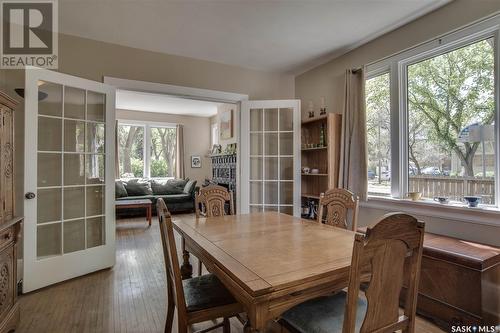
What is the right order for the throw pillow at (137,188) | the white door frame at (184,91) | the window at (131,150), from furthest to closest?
1. the window at (131,150)
2. the throw pillow at (137,188)
3. the white door frame at (184,91)

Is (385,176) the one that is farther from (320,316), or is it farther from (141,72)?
(141,72)

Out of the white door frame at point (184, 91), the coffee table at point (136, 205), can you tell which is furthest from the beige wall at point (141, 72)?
the coffee table at point (136, 205)

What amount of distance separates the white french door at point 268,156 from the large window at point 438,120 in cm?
112

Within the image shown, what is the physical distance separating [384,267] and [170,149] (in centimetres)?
761

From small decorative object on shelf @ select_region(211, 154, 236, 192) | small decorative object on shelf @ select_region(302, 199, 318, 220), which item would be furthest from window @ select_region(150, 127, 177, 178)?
small decorative object on shelf @ select_region(302, 199, 318, 220)

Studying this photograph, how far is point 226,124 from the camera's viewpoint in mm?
6586

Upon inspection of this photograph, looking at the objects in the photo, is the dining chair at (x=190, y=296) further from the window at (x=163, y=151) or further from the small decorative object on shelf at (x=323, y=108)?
the window at (x=163, y=151)

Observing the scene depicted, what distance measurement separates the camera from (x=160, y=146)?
789 centimetres

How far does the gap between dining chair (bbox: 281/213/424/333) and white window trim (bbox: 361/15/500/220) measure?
1.60 meters

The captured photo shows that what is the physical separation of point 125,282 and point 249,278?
2.22 meters

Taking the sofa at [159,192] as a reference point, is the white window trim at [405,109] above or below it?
above

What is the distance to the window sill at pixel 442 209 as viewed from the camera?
218cm

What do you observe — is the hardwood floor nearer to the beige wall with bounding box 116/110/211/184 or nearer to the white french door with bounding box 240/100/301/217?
the white french door with bounding box 240/100/301/217

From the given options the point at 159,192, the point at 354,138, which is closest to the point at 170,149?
the point at 159,192
